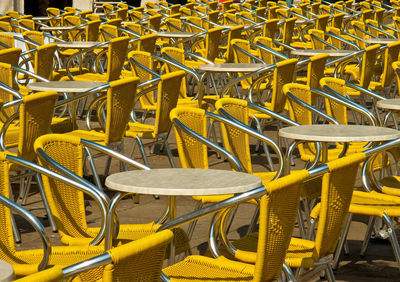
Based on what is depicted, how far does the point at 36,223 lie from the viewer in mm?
3262

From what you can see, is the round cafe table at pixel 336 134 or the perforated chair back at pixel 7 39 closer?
the round cafe table at pixel 336 134

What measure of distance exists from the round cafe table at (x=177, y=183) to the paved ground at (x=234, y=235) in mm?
1179

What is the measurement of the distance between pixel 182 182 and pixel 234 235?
2011mm

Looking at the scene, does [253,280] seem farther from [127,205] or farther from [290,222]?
[127,205]

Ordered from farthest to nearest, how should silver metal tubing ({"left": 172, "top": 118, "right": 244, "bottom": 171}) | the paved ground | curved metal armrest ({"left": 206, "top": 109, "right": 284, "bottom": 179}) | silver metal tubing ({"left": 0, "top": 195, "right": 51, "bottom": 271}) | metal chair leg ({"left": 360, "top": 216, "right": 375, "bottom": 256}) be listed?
metal chair leg ({"left": 360, "top": 216, "right": 375, "bottom": 256}), the paved ground, curved metal armrest ({"left": 206, "top": 109, "right": 284, "bottom": 179}), silver metal tubing ({"left": 172, "top": 118, "right": 244, "bottom": 171}), silver metal tubing ({"left": 0, "top": 195, "right": 51, "bottom": 271})

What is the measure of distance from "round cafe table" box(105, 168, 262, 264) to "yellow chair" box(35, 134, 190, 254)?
281mm

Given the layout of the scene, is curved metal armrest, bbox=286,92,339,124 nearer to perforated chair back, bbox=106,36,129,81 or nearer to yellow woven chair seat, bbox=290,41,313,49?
perforated chair back, bbox=106,36,129,81

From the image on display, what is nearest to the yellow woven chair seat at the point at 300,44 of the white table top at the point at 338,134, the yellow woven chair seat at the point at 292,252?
the white table top at the point at 338,134

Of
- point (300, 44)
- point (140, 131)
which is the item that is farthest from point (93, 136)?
point (300, 44)

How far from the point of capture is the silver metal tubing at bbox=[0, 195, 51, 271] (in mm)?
3266

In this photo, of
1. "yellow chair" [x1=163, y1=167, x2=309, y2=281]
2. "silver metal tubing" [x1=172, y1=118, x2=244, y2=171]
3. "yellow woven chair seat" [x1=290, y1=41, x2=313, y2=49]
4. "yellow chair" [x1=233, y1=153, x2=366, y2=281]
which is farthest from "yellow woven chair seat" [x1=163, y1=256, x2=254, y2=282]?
"yellow woven chair seat" [x1=290, y1=41, x2=313, y2=49]

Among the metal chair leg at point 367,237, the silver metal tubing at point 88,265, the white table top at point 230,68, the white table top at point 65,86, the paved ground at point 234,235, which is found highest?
the silver metal tubing at point 88,265

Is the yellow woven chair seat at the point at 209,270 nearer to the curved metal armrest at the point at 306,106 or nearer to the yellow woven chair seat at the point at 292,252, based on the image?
the yellow woven chair seat at the point at 292,252

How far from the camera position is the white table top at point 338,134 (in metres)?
4.48
